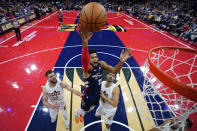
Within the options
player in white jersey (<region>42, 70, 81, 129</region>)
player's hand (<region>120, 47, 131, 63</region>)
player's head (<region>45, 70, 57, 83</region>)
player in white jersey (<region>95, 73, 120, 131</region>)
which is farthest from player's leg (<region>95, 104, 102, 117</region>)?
player's hand (<region>120, 47, 131, 63</region>)

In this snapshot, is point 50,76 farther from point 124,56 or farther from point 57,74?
point 57,74

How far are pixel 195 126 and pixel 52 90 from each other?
4062 millimetres

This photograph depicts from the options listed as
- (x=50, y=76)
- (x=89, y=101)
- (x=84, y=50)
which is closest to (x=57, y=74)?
(x=50, y=76)

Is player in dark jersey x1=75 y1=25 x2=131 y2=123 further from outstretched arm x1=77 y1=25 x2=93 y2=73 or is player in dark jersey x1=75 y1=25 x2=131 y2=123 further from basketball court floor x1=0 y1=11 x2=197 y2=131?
basketball court floor x1=0 y1=11 x2=197 y2=131

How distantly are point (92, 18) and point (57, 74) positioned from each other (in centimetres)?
343

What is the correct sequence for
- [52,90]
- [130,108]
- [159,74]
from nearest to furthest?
[159,74] < [52,90] < [130,108]

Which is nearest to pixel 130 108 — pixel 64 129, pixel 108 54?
pixel 64 129

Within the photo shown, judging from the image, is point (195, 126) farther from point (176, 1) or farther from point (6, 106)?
point (176, 1)

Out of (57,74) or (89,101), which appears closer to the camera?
(89,101)

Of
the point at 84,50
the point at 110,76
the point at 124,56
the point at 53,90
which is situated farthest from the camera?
the point at 53,90

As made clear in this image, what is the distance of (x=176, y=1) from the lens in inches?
1112

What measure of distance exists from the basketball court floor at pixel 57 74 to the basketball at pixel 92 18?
2522 millimetres

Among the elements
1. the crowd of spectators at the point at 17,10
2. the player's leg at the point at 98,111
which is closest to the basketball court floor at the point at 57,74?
the player's leg at the point at 98,111

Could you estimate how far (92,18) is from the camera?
2.74 m
